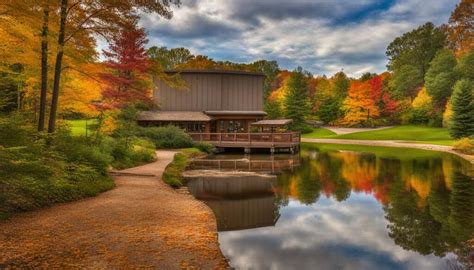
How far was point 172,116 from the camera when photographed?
42.4m

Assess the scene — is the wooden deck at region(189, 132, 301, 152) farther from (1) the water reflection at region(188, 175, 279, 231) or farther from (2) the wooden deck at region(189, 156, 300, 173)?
(1) the water reflection at region(188, 175, 279, 231)

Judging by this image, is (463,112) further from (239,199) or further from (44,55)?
(44,55)

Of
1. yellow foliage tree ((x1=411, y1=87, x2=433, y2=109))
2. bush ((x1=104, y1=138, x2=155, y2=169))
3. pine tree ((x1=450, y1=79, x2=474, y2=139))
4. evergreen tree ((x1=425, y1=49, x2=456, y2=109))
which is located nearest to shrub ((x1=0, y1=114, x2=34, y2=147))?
bush ((x1=104, y1=138, x2=155, y2=169))

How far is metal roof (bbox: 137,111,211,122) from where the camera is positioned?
41.3 m

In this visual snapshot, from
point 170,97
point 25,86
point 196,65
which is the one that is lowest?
point 25,86

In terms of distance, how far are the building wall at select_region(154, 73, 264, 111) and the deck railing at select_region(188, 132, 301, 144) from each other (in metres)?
6.98

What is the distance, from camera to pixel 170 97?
151 ft

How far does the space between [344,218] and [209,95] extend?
3423cm

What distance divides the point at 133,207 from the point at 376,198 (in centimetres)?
1062

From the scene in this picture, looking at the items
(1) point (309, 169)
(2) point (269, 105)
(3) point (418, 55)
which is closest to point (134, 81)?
(1) point (309, 169)

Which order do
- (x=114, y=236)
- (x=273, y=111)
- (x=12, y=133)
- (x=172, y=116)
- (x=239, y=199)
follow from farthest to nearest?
(x=273, y=111) < (x=172, y=116) < (x=239, y=199) < (x=12, y=133) < (x=114, y=236)

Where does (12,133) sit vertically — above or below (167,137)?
below

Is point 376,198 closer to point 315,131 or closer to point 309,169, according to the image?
point 309,169

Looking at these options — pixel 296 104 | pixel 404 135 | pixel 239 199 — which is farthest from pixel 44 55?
pixel 296 104
